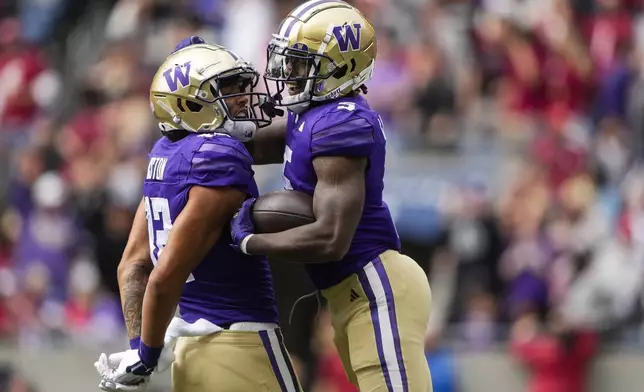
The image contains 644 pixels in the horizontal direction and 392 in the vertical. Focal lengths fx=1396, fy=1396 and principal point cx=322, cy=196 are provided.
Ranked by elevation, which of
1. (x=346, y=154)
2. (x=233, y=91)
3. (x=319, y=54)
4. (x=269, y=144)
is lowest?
(x=269, y=144)

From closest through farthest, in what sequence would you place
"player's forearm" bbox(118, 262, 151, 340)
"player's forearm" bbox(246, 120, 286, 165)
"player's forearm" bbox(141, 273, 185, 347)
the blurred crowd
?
1. "player's forearm" bbox(141, 273, 185, 347)
2. "player's forearm" bbox(118, 262, 151, 340)
3. "player's forearm" bbox(246, 120, 286, 165)
4. the blurred crowd

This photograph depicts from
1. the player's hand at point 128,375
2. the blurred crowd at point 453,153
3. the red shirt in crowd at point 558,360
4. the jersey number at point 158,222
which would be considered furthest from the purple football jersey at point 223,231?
the red shirt in crowd at point 558,360

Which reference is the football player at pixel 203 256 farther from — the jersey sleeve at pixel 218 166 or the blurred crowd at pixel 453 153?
the blurred crowd at pixel 453 153

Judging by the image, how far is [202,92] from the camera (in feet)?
16.3

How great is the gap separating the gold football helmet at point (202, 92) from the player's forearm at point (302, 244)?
0.46 meters

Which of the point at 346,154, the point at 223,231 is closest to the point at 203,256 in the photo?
the point at 223,231

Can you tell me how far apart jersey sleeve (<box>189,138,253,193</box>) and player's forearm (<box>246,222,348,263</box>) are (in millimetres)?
218

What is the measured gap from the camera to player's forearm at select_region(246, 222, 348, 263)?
15.9 ft

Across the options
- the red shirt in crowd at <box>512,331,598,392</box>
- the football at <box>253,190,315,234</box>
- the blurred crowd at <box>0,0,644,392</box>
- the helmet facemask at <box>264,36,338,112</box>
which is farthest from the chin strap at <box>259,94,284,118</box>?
the red shirt in crowd at <box>512,331,598,392</box>

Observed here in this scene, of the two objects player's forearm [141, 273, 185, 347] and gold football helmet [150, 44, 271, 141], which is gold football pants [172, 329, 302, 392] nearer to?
player's forearm [141, 273, 185, 347]

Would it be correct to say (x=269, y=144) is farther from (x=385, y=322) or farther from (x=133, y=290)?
(x=385, y=322)

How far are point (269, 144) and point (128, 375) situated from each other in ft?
3.58

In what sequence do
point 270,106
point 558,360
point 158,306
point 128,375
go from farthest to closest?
point 558,360, point 270,106, point 128,375, point 158,306

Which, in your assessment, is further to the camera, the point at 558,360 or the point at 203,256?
the point at 558,360
